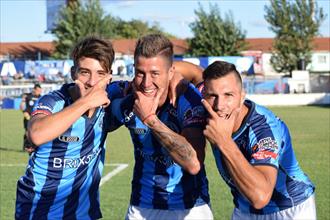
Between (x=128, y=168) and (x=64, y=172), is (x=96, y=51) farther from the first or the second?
(x=128, y=168)

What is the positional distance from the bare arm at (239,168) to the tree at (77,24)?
200ft

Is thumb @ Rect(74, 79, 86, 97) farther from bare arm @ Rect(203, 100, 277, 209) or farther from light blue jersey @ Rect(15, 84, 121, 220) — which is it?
bare arm @ Rect(203, 100, 277, 209)

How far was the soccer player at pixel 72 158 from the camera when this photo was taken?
16.0 ft

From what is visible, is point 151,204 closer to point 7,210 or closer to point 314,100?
point 7,210

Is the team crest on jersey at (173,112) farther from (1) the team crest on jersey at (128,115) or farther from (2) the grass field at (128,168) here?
(2) the grass field at (128,168)

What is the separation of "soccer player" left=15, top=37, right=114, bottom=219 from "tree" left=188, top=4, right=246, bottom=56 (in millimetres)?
56438

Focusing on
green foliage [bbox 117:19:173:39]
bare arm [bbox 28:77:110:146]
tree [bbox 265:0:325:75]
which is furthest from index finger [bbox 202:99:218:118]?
green foliage [bbox 117:19:173:39]

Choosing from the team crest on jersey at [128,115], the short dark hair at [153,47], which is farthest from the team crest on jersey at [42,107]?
the short dark hair at [153,47]

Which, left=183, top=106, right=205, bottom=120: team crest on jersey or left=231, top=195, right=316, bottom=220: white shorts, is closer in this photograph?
left=183, top=106, right=205, bottom=120: team crest on jersey

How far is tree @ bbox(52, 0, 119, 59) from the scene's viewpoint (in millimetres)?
64750

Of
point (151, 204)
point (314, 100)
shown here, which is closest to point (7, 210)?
point (151, 204)

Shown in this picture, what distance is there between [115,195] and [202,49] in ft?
169

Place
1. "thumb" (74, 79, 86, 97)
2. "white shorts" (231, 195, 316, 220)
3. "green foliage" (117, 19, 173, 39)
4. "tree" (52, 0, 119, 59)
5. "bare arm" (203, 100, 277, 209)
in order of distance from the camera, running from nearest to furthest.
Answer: "bare arm" (203, 100, 277, 209)
"thumb" (74, 79, 86, 97)
"white shorts" (231, 195, 316, 220)
"tree" (52, 0, 119, 59)
"green foliage" (117, 19, 173, 39)

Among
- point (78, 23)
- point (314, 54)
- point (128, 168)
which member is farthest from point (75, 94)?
point (314, 54)
